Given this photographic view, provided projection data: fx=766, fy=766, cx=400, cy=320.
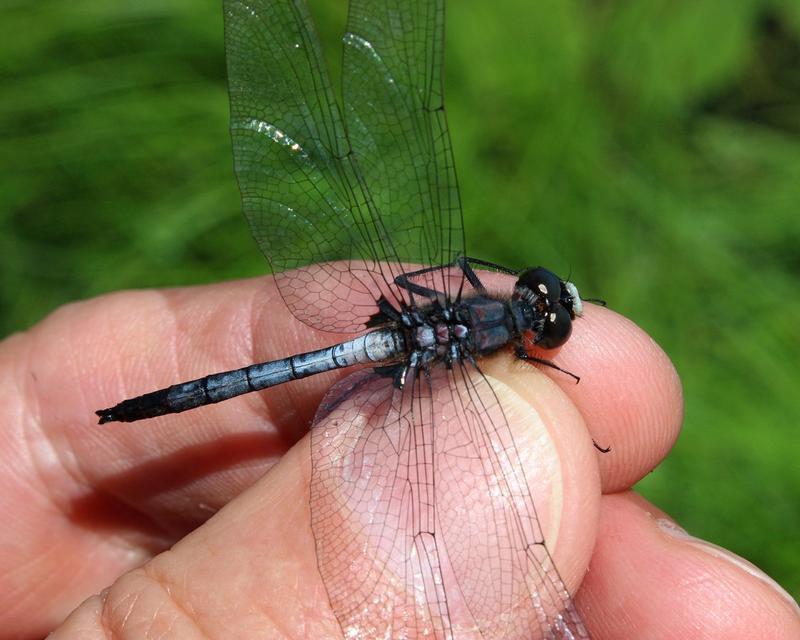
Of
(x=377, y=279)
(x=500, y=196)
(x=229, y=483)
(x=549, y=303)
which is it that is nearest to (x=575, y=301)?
(x=549, y=303)

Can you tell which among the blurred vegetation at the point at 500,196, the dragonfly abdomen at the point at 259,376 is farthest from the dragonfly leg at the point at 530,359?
the blurred vegetation at the point at 500,196

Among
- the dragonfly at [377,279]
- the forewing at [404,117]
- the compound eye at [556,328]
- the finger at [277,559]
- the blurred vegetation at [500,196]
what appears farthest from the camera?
the blurred vegetation at [500,196]

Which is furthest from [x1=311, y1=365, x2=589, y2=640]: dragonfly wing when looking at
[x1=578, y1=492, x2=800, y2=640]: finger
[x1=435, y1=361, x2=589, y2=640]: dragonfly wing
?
[x1=578, y1=492, x2=800, y2=640]: finger

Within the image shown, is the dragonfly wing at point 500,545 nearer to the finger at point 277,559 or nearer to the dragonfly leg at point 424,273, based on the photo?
the finger at point 277,559

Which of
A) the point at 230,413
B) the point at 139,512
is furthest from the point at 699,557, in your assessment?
the point at 139,512

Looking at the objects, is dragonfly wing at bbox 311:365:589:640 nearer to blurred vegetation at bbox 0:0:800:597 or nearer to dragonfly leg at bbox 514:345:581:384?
dragonfly leg at bbox 514:345:581:384

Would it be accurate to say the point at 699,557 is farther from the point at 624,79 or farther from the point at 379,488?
the point at 624,79

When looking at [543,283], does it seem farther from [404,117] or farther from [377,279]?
[404,117]
